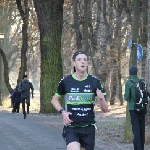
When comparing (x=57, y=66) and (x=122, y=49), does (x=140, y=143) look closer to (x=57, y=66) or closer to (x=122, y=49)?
(x=57, y=66)

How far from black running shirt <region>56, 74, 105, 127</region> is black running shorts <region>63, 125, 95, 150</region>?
Answer: 0.23ft

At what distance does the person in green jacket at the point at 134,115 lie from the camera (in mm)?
11414

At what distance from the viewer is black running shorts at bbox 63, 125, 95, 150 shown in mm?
7234

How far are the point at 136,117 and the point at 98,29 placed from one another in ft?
86.2

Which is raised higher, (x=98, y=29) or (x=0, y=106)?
(x=98, y=29)

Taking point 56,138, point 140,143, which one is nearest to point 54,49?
point 56,138

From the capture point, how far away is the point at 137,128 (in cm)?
1170

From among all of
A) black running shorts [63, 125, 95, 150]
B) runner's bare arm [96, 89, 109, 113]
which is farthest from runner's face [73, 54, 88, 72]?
black running shorts [63, 125, 95, 150]

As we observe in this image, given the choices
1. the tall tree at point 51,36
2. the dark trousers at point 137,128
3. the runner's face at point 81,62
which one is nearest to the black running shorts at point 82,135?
the runner's face at point 81,62

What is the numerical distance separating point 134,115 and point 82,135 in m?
4.41

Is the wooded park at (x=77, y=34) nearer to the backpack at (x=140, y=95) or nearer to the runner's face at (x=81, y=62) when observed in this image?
the backpack at (x=140, y=95)

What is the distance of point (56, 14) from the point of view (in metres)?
25.7

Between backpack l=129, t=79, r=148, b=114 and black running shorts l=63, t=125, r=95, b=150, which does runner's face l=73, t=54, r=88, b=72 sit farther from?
backpack l=129, t=79, r=148, b=114

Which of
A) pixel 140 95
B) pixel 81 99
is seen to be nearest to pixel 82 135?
pixel 81 99
